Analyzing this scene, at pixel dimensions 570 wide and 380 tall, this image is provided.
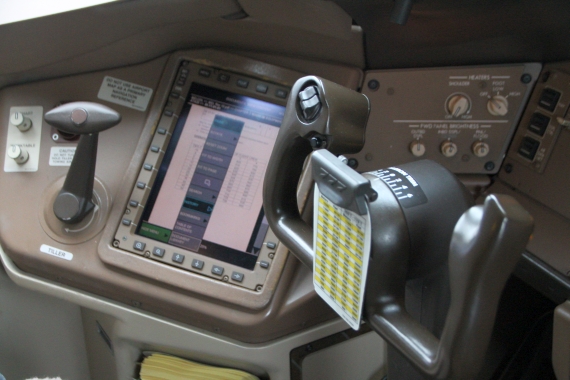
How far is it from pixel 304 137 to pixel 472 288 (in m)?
0.30

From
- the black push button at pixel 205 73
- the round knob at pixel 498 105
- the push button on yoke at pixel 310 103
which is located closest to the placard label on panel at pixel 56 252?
the black push button at pixel 205 73

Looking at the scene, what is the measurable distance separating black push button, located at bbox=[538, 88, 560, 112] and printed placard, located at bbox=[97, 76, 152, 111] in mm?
879

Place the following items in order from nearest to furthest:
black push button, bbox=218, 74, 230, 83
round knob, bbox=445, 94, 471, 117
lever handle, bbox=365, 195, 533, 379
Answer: lever handle, bbox=365, 195, 533, 379, round knob, bbox=445, 94, 471, 117, black push button, bbox=218, 74, 230, 83

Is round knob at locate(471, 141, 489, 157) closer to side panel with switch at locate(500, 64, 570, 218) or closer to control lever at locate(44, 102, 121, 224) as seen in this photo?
side panel with switch at locate(500, 64, 570, 218)

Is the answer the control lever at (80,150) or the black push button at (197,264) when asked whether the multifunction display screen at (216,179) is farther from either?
the control lever at (80,150)

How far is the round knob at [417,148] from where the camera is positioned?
1.19 metres

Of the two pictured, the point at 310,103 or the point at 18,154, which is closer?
the point at 310,103

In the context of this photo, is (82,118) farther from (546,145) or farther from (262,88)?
(546,145)

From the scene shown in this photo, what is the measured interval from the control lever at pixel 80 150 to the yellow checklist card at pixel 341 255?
0.62m

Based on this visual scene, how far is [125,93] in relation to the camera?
51.2 inches

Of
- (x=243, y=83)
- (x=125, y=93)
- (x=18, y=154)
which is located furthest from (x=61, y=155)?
(x=243, y=83)

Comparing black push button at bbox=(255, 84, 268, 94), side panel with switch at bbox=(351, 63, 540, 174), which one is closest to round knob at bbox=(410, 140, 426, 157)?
side panel with switch at bbox=(351, 63, 540, 174)

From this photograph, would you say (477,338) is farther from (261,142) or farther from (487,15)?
(261,142)

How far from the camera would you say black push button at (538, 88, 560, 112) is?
42.3 inches
